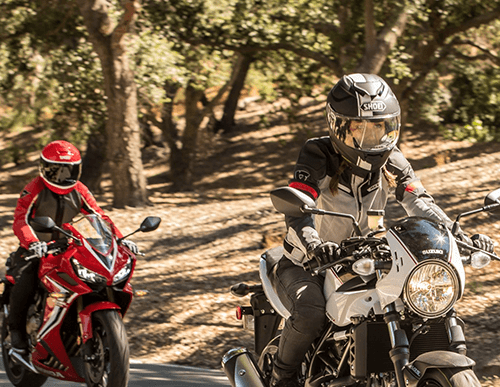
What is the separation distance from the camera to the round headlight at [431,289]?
331 centimetres

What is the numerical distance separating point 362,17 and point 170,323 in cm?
814

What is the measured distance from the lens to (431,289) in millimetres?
3316

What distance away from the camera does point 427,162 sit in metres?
19.9

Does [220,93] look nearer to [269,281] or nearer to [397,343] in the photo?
[269,281]

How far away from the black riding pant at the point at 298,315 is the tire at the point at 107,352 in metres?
1.38

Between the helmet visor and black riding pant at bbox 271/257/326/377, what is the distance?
30.5 inches

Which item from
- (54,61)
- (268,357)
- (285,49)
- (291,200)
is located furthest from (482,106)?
(291,200)

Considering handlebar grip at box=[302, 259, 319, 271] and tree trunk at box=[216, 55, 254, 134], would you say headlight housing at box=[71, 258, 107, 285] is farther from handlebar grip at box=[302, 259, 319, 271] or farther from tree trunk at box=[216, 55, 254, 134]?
tree trunk at box=[216, 55, 254, 134]

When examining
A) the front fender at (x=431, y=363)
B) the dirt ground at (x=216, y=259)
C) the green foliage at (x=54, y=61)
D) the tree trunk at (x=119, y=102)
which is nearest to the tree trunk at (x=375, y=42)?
the dirt ground at (x=216, y=259)

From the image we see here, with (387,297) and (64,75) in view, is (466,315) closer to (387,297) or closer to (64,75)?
(387,297)

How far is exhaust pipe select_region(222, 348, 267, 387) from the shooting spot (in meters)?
4.48

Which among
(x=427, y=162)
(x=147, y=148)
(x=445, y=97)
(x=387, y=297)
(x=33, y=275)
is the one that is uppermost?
(x=387, y=297)

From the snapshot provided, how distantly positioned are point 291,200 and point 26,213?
3131mm

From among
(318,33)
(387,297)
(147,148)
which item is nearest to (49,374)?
(387,297)
